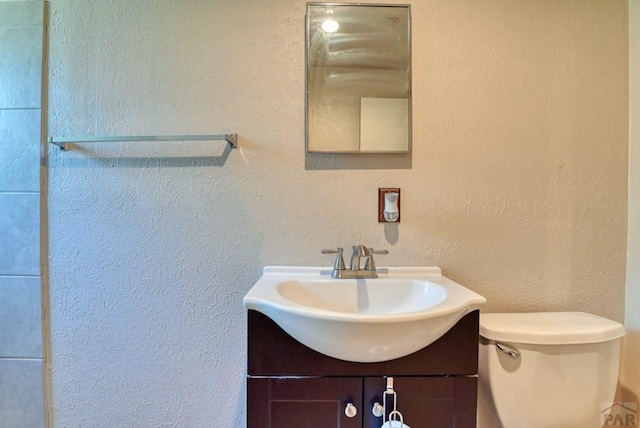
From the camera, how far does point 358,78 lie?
1011mm

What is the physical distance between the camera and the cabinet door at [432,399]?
731mm

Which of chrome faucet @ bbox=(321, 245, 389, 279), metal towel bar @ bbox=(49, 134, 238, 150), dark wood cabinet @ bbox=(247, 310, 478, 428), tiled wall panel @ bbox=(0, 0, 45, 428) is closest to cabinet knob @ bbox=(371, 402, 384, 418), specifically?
dark wood cabinet @ bbox=(247, 310, 478, 428)

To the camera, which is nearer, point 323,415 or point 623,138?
point 323,415

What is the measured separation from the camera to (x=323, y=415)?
28.7 inches

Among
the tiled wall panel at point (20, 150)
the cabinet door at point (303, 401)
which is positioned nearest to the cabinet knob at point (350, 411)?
the cabinet door at point (303, 401)

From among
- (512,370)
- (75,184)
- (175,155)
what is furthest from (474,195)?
(75,184)

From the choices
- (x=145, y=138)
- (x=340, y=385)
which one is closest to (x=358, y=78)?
(x=145, y=138)

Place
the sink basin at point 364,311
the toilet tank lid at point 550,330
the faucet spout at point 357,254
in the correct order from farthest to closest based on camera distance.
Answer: the faucet spout at point 357,254, the toilet tank lid at point 550,330, the sink basin at point 364,311

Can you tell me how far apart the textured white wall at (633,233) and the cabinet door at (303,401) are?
977 mm

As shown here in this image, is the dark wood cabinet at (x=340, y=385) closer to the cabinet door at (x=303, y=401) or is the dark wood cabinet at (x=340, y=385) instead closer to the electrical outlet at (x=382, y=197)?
the cabinet door at (x=303, y=401)

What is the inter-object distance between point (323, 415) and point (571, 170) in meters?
1.10

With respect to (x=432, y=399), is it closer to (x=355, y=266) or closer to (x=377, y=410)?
(x=377, y=410)

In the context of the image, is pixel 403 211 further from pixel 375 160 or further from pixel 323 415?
pixel 323 415

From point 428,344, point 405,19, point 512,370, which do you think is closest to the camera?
point 428,344
